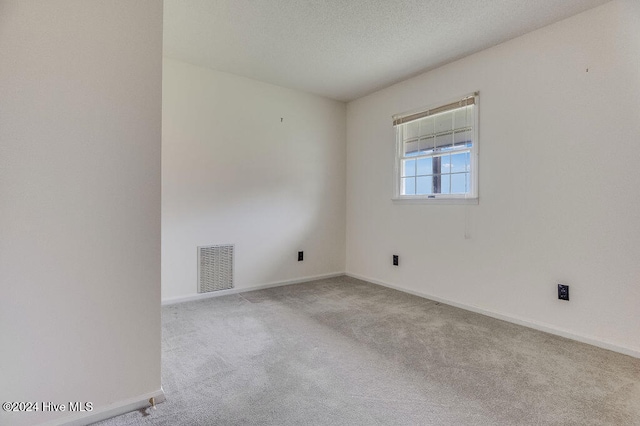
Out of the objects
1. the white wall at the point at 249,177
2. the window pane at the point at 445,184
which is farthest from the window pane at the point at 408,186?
the white wall at the point at 249,177

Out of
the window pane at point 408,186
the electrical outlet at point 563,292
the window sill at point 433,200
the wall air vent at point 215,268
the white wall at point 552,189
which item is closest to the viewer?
the white wall at point 552,189

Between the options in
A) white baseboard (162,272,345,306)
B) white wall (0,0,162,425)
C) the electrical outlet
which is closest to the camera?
white wall (0,0,162,425)

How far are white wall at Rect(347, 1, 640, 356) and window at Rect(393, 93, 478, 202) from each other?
123 millimetres

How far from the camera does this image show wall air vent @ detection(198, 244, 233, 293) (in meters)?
3.41

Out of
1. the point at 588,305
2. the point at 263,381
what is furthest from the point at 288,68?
the point at 588,305

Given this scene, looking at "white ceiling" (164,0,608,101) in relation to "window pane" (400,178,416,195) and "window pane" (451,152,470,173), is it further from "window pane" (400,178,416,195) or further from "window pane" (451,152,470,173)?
"window pane" (400,178,416,195)

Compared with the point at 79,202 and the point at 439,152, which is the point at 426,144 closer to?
the point at 439,152

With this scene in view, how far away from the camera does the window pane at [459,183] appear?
3.14 metres

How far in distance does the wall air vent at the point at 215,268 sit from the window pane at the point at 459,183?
254 centimetres

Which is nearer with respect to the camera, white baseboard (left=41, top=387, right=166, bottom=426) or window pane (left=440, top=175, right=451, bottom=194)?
white baseboard (left=41, top=387, right=166, bottom=426)

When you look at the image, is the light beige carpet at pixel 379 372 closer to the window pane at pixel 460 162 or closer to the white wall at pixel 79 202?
the white wall at pixel 79 202
